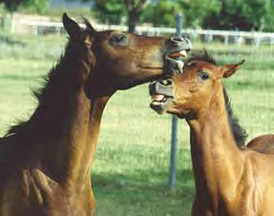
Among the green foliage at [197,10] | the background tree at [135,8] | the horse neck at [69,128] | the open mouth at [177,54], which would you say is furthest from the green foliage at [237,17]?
the horse neck at [69,128]

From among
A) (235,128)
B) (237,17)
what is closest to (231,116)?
(235,128)

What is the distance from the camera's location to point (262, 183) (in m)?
6.42

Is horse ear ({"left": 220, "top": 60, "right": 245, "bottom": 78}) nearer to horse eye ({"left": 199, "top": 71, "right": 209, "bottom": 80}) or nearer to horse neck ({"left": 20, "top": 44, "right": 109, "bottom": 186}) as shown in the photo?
horse eye ({"left": 199, "top": 71, "right": 209, "bottom": 80})

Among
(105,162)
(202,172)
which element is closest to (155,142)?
(105,162)

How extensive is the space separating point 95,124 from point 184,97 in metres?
1.20

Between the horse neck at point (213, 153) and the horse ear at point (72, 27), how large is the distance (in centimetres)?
147

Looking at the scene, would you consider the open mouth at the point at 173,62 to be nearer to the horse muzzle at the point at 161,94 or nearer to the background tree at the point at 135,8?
the horse muzzle at the point at 161,94

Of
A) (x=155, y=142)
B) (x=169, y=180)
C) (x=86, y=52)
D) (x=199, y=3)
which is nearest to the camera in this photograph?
(x=86, y=52)

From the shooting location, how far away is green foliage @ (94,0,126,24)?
1829 inches

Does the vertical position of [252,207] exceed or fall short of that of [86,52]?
it falls short

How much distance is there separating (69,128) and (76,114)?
100mm

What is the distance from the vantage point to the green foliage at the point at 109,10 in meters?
46.5

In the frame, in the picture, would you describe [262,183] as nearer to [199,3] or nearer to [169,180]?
[169,180]

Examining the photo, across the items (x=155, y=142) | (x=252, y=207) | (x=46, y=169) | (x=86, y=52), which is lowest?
(x=155, y=142)
